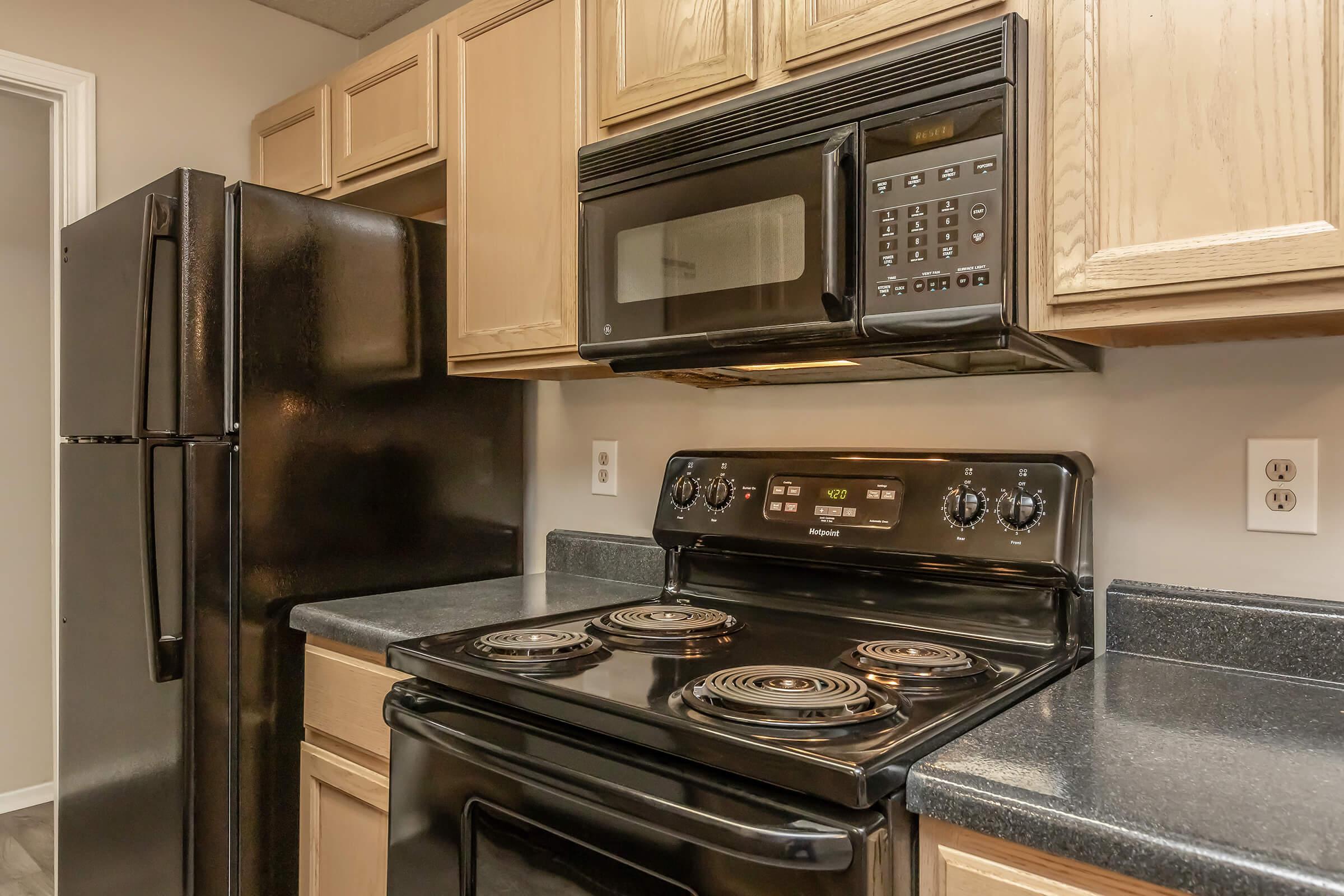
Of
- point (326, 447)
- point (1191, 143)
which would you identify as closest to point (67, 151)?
point (326, 447)

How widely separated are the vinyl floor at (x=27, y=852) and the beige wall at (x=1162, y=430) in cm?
242

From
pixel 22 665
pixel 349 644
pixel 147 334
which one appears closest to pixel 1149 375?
pixel 349 644

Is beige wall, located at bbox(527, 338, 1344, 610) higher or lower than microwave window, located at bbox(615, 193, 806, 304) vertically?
lower

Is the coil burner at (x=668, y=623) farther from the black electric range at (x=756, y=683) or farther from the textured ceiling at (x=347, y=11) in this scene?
the textured ceiling at (x=347, y=11)

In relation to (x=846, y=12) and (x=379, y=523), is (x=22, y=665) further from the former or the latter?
(x=846, y=12)

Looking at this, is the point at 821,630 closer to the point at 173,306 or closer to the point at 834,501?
the point at 834,501

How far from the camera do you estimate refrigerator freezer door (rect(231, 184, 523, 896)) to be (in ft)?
5.25

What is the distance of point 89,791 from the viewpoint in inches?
73.7

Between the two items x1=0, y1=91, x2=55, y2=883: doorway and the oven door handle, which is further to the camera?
x1=0, y1=91, x2=55, y2=883: doorway

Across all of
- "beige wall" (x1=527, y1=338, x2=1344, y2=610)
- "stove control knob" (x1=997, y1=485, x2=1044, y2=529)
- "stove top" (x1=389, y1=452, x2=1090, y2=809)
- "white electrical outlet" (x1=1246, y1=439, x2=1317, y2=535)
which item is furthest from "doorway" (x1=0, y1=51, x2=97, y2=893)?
"white electrical outlet" (x1=1246, y1=439, x2=1317, y2=535)

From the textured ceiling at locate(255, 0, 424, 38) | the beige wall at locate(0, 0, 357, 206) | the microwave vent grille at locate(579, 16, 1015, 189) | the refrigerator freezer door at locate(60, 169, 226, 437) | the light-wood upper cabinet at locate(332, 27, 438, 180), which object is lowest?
the refrigerator freezer door at locate(60, 169, 226, 437)

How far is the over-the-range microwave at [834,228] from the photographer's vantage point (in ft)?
3.53

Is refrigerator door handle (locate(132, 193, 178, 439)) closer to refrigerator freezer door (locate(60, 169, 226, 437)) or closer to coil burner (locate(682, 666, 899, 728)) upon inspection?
refrigerator freezer door (locate(60, 169, 226, 437))

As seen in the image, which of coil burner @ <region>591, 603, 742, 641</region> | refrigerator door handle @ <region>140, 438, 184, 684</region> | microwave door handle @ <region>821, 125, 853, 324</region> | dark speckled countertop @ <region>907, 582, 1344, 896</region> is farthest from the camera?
refrigerator door handle @ <region>140, 438, 184, 684</region>
